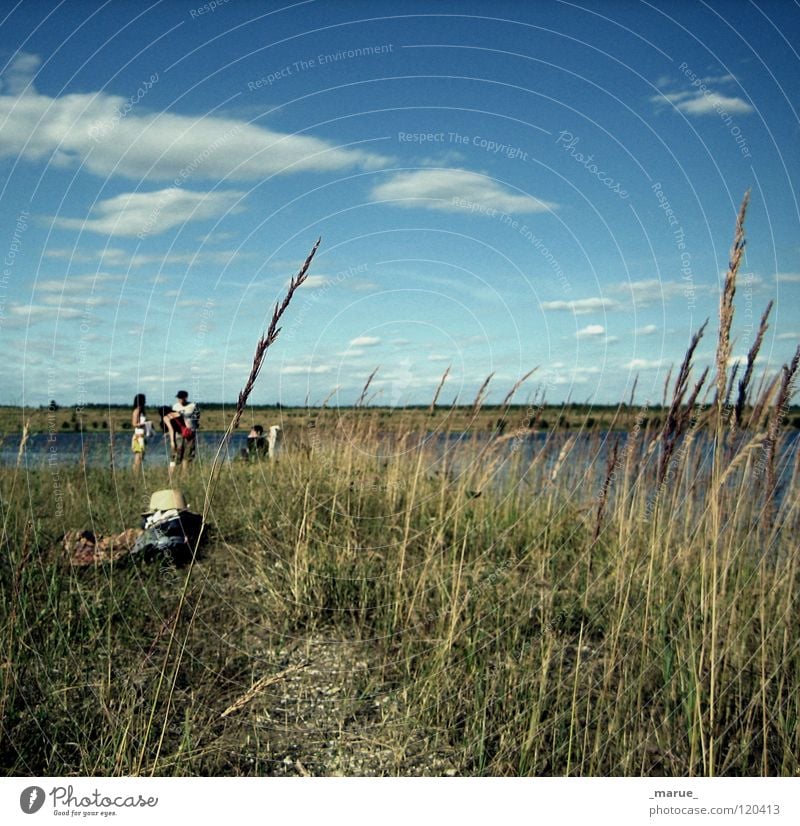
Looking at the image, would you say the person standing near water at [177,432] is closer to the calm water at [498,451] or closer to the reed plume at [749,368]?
the calm water at [498,451]

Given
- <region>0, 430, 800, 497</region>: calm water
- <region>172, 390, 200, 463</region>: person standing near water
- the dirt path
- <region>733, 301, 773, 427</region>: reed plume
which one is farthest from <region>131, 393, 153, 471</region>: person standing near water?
<region>733, 301, 773, 427</region>: reed plume

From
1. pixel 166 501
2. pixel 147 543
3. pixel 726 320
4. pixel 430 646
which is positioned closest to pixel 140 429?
pixel 166 501

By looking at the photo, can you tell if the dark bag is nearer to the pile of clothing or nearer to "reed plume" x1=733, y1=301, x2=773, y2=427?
the pile of clothing

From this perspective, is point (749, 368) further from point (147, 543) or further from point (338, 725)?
point (147, 543)

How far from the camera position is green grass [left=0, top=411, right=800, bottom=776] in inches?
76.7

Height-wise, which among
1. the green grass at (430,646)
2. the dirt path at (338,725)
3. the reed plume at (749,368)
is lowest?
the dirt path at (338,725)

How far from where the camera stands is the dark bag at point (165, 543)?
11.5 feet

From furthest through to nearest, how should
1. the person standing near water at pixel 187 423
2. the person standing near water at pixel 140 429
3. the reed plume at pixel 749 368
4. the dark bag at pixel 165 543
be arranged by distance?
the person standing near water at pixel 140 429, the person standing near water at pixel 187 423, the dark bag at pixel 165 543, the reed plume at pixel 749 368

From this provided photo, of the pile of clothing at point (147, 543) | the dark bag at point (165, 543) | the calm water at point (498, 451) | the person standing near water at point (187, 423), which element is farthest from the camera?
the person standing near water at point (187, 423)

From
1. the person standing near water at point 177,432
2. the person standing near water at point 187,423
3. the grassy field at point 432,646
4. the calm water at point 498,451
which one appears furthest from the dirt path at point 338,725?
the person standing near water at point 177,432

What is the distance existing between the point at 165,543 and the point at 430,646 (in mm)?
1620

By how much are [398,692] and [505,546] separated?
1.56 meters

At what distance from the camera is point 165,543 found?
11.6ft

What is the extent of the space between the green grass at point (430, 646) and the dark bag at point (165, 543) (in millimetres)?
111
